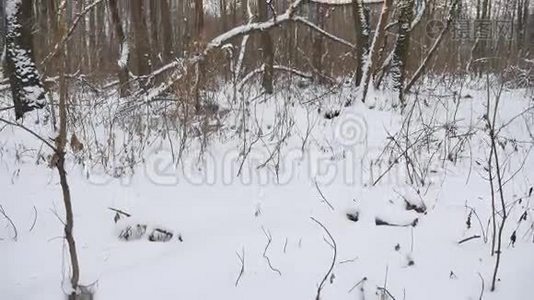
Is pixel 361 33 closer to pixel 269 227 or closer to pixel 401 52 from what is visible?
pixel 401 52

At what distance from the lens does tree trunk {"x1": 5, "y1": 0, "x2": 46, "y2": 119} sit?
5426 mm

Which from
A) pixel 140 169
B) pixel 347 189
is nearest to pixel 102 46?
pixel 140 169

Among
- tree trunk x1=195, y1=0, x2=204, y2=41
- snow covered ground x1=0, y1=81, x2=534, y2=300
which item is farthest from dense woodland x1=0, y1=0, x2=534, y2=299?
snow covered ground x1=0, y1=81, x2=534, y2=300

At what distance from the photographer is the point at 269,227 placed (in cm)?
247

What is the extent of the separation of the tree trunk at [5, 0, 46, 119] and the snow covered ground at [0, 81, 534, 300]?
186cm

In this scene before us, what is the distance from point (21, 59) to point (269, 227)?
436cm

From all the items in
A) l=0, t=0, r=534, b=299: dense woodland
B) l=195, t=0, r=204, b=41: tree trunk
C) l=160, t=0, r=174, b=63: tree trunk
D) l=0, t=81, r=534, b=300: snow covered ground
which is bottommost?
l=0, t=81, r=534, b=300: snow covered ground

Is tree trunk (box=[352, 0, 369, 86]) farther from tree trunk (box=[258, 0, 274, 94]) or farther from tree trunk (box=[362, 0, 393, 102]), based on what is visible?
tree trunk (box=[258, 0, 274, 94])

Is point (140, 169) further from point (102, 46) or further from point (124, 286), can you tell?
point (102, 46)

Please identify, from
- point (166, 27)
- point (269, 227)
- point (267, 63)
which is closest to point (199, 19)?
point (267, 63)

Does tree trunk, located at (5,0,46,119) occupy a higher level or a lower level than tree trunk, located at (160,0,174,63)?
lower

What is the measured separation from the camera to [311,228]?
2465 mm

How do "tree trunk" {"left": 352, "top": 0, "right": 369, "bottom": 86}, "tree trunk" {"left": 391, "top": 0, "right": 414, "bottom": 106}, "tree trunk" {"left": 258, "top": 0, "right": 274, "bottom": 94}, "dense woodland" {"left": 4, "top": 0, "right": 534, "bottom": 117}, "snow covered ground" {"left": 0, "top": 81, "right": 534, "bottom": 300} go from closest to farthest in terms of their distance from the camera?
"snow covered ground" {"left": 0, "top": 81, "right": 534, "bottom": 300}
"dense woodland" {"left": 4, "top": 0, "right": 534, "bottom": 117}
"tree trunk" {"left": 391, "top": 0, "right": 414, "bottom": 106}
"tree trunk" {"left": 352, "top": 0, "right": 369, "bottom": 86}
"tree trunk" {"left": 258, "top": 0, "right": 274, "bottom": 94}

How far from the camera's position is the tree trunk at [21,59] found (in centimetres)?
543
